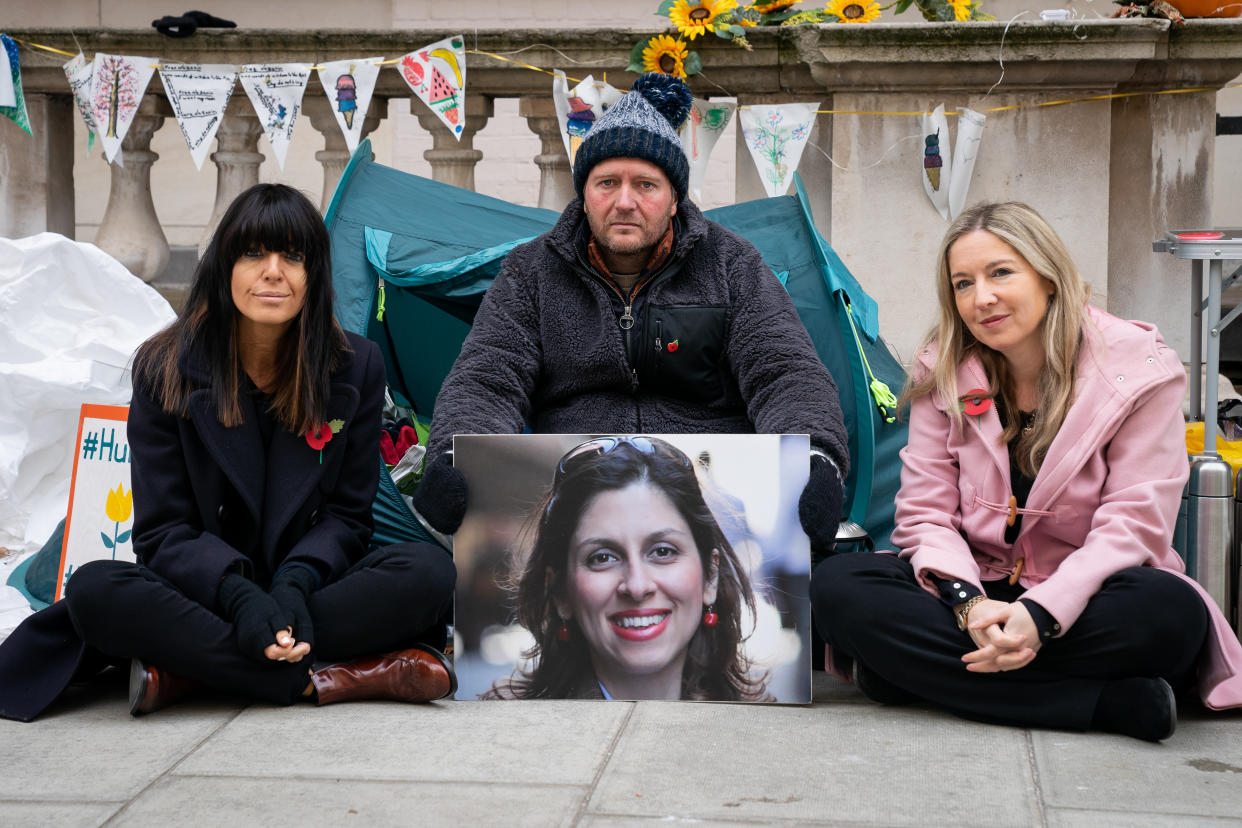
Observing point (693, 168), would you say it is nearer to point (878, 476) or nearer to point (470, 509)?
point (878, 476)

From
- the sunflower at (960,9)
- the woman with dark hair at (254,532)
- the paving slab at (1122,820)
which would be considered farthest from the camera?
the sunflower at (960,9)

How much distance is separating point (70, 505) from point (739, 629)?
160 cm

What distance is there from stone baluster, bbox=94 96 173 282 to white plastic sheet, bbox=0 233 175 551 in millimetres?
643

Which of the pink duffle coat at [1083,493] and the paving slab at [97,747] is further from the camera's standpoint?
the pink duffle coat at [1083,493]

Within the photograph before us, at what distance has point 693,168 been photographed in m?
4.59

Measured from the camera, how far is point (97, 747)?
7.98ft

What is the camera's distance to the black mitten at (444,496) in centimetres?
277

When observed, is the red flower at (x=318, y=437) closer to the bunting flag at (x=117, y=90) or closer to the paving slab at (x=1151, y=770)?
the paving slab at (x=1151, y=770)

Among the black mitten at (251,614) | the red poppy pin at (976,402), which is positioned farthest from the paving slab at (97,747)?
the red poppy pin at (976,402)

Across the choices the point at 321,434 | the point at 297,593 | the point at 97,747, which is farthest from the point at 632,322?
the point at 97,747

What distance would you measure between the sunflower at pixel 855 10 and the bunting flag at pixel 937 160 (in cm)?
37

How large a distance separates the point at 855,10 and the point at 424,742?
290 centimetres

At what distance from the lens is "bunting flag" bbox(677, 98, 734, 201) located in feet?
15.0

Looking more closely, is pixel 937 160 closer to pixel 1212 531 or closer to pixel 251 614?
pixel 1212 531
